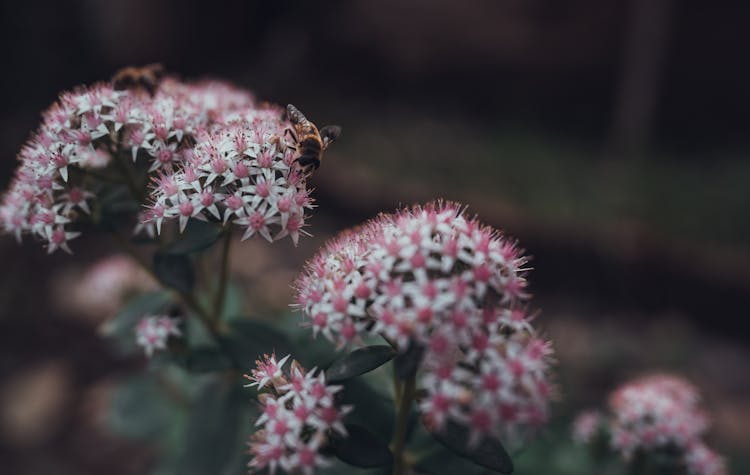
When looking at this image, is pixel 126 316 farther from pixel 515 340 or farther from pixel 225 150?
pixel 515 340

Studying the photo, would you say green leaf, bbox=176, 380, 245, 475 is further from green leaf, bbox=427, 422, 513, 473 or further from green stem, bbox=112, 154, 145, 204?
green leaf, bbox=427, 422, 513, 473

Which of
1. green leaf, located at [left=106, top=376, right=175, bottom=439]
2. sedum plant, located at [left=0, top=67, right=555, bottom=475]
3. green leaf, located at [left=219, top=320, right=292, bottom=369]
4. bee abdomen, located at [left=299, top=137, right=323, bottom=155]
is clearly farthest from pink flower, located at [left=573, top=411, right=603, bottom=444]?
green leaf, located at [left=106, top=376, right=175, bottom=439]

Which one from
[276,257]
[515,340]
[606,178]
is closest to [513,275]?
[515,340]

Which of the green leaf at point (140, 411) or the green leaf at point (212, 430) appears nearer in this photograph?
the green leaf at point (212, 430)

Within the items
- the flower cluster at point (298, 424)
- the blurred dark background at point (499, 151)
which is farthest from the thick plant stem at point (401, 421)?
the blurred dark background at point (499, 151)

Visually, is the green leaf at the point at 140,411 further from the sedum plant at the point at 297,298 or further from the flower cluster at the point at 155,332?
the flower cluster at the point at 155,332

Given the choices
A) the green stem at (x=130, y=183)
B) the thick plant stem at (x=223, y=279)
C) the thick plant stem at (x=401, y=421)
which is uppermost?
the green stem at (x=130, y=183)

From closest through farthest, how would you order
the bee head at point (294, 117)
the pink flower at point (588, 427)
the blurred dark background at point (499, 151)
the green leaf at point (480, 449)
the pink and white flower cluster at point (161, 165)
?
1. the green leaf at point (480, 449)
2. the pink and white flower cluster at point (161, 165)
3. the bee head at point (294, 117)
4. the pink flower at point (588, 427)
5. the blurred dark background at point (499, 151)
